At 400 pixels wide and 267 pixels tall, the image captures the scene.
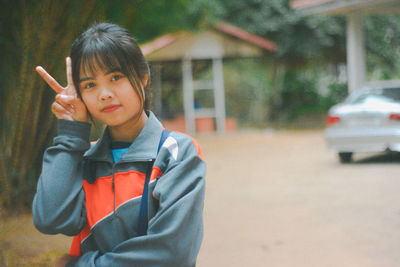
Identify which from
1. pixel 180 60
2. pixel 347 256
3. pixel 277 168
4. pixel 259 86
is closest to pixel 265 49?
pixel 180 60

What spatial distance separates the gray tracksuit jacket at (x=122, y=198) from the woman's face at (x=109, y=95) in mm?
79

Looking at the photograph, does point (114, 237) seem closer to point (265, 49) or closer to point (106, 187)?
point (106, 187)

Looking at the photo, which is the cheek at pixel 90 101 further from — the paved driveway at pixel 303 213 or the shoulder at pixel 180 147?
the paved driveway at pixel 303 213

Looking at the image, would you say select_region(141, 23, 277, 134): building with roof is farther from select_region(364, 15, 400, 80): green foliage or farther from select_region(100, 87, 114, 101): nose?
select_region(100, 87, 114, 101): nose

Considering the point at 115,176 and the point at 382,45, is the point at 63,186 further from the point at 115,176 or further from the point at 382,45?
the point at 382,45

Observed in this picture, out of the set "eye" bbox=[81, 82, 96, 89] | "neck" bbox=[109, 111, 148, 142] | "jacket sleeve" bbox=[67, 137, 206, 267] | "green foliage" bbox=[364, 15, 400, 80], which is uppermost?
"green foliage" bbox=[364, 15, 400, 80]

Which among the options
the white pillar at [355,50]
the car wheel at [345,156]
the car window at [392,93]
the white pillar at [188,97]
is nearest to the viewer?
the car window at [392,93]

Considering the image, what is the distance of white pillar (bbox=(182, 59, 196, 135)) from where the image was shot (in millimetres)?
18156

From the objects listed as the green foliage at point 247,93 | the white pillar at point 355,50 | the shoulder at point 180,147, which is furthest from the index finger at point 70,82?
the green foliage at point 247,93

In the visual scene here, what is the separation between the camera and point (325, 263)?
3828mm

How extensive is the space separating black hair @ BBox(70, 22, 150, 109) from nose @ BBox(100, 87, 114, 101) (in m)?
0.07

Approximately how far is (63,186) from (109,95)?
1.14 feet

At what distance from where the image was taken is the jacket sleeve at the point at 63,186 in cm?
159

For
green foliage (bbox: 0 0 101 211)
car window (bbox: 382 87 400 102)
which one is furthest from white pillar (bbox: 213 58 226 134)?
green foliage (bbox: 0 0 101 211)
